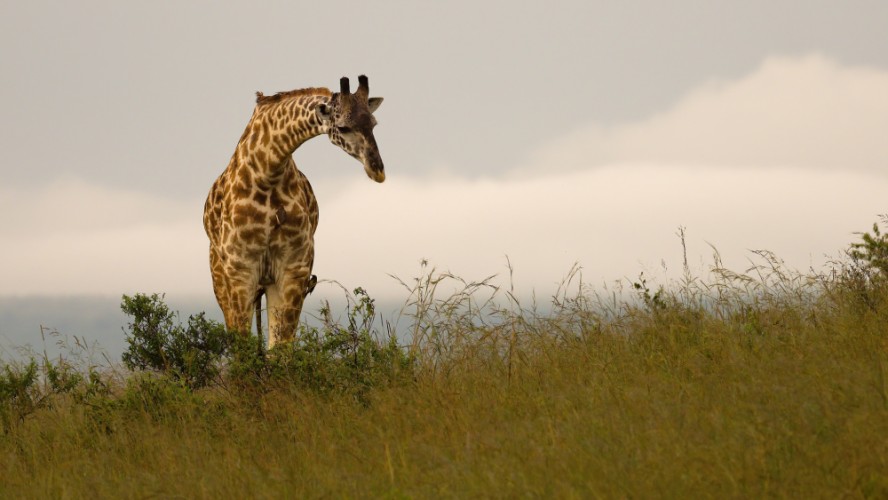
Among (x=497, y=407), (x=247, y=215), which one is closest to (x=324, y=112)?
(x=247, y=215)

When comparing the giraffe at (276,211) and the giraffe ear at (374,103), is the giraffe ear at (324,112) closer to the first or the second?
the giraffe at (276,211)

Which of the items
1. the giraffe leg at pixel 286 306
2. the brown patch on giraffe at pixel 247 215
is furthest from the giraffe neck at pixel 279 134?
the giraffe leg at pixel 286 306

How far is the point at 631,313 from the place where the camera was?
9.21 m

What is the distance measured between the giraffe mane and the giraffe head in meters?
0.49

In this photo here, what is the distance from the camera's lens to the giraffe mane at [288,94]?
10.2 meters

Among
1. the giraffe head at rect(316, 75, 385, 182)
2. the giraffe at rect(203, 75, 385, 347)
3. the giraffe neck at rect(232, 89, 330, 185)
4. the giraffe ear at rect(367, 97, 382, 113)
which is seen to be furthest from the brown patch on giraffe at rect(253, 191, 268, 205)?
the giraffe ear at rect(367, 97, 382, 113)

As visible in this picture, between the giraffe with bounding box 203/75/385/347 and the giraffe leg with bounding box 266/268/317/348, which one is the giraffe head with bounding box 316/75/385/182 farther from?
the giraffe leg with bounding box 266/268/317/348

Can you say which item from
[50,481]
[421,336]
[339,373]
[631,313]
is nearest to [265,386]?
[339,373]

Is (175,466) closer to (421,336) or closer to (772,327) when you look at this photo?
(421,336)

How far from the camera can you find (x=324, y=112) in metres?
9.66

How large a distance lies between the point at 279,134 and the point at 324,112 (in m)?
0.63

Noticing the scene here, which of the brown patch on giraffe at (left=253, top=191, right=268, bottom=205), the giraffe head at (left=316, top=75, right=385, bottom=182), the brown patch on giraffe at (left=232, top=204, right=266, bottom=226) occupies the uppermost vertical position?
the giraffe head at (left=316, top=75, right=385, bottom=182)

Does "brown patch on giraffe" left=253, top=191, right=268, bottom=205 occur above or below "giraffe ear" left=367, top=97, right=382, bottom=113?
below

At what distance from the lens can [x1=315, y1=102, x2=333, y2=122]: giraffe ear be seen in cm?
962
